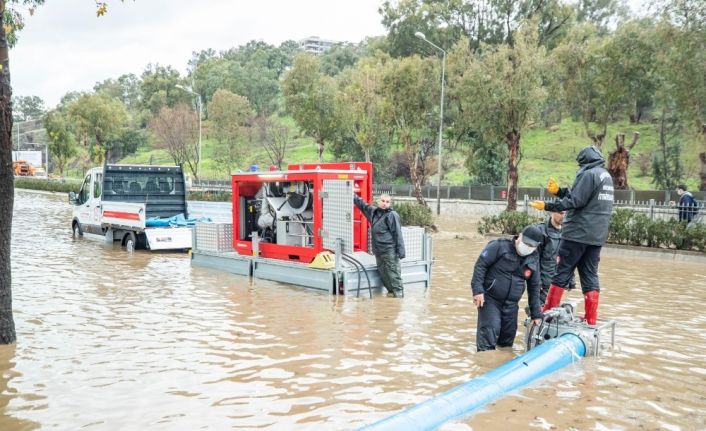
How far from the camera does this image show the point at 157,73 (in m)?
97.2

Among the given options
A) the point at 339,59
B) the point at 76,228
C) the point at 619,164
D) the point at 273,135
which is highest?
the point at 339,59

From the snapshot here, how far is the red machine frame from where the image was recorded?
11.1m

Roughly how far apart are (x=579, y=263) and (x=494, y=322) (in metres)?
1.22

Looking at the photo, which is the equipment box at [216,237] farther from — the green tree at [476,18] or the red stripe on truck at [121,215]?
the green tree at [476,18]

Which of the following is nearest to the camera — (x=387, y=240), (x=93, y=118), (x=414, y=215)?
(x=387, y=240)

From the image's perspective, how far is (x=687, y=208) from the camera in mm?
18047

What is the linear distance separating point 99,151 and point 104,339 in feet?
165

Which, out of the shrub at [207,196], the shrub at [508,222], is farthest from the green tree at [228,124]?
the shrub at [508,222]

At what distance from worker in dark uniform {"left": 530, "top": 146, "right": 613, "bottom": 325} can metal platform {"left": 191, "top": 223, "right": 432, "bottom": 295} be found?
170 inches

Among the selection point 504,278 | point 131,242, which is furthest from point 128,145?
point 504,278

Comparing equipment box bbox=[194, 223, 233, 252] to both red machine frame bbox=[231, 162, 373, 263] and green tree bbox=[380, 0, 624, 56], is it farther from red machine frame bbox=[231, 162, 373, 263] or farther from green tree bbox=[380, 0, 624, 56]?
green tree bbox=[380, 0, 624, 56]

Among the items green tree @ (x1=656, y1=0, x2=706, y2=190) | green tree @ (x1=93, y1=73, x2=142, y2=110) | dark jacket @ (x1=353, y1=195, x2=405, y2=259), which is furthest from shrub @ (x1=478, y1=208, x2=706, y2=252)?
green tree @ (x1=93, y1=73, x2=142, y2=110)

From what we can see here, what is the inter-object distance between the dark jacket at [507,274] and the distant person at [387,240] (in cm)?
348

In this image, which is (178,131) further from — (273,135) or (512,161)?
(512,161)
